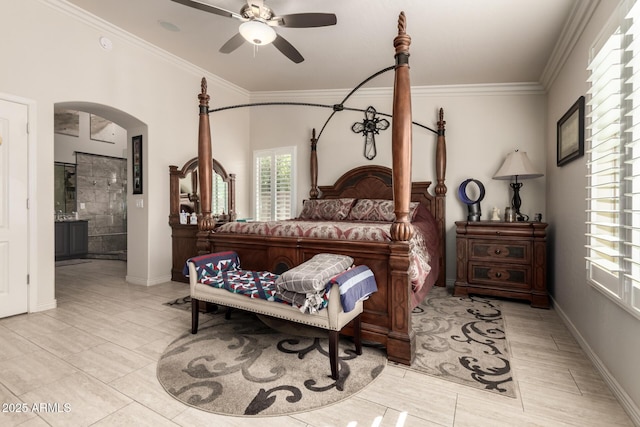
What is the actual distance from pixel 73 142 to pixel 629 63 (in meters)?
9.20

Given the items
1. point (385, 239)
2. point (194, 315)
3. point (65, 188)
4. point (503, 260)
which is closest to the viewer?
point (385, 239)

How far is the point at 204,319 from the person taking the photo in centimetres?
293

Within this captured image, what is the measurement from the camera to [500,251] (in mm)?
3543

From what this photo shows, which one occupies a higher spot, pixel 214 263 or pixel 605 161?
pixel 605 161

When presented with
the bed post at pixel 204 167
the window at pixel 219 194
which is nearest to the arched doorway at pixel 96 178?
the window at pixel 219 194

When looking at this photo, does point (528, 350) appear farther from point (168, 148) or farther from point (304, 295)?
point (168, 148)

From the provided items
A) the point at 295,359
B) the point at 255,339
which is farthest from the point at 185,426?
the point at 255,339

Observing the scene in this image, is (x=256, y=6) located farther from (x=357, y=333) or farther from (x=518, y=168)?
(x=518, y=168)

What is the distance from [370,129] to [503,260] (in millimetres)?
2600

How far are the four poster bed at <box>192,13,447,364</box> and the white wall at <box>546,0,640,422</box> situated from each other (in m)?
1.14

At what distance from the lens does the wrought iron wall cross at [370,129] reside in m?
4.77

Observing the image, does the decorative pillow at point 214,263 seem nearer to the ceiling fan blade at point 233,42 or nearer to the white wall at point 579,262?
the ceiling fan blade at point 233,42

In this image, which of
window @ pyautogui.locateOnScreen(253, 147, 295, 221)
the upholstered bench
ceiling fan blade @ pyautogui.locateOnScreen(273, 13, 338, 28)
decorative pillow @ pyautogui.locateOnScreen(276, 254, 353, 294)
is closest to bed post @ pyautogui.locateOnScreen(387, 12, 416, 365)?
the upholstered bench

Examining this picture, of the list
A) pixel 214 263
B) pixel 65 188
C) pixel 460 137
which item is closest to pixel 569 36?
pixel 460 137
